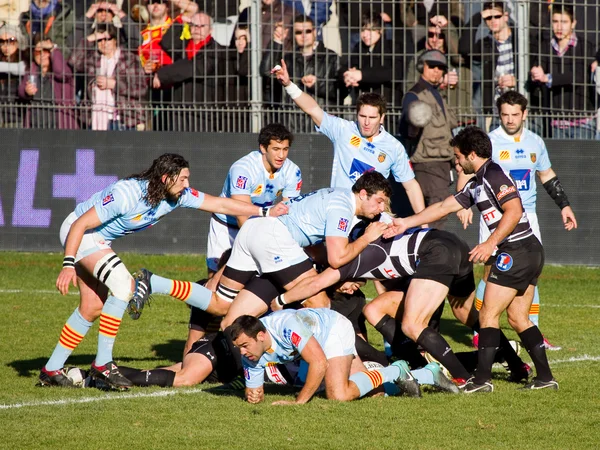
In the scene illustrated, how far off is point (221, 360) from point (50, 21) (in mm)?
8790

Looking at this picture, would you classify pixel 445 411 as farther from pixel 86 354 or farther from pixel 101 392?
pixel 86 354

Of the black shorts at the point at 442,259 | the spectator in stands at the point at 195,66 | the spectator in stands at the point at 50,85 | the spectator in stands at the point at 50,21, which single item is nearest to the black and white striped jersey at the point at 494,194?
the black shorts at the point at 442,259

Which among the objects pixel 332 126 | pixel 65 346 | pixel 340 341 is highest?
pixel 332 126

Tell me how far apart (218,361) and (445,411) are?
2052 mm

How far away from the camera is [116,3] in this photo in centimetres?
1573

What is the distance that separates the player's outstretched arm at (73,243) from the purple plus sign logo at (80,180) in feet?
25.2

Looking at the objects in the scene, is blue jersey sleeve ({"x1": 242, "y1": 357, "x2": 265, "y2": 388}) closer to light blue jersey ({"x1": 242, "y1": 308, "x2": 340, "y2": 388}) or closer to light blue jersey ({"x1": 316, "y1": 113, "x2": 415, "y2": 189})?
light blue jersey ({"x1": 242, "y1": 308, "x2": 340, "y2": 388})

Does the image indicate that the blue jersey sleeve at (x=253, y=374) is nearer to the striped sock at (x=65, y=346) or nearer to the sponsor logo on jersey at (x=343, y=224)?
the sponsor logo on jersey at (x=343, y=224)

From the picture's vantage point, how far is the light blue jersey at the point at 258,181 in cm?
1011

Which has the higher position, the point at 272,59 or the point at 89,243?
the point at 272,59

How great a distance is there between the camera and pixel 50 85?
15.9 meters

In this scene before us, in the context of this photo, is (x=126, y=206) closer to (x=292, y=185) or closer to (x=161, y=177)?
(x=161, y=177)

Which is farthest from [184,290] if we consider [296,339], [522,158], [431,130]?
[431,130]

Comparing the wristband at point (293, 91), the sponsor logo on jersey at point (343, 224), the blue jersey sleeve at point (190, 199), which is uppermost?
the wristband at point (293, 91)
